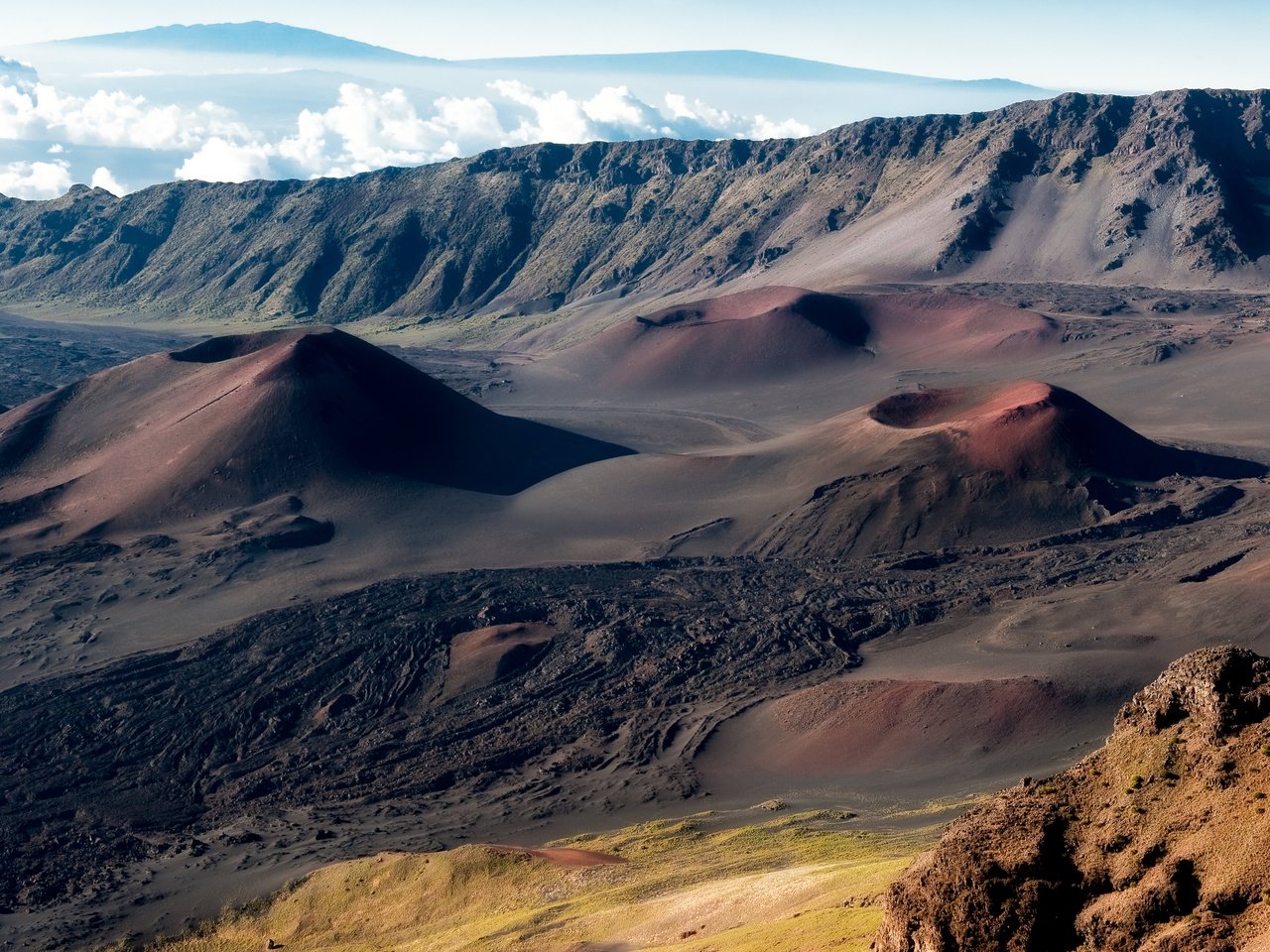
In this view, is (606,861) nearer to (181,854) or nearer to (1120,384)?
(181,854)

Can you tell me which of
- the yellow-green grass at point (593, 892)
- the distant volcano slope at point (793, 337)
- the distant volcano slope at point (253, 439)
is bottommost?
the yellow-green grass at point (593, 892)

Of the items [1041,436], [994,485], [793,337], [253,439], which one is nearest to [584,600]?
[994,485]

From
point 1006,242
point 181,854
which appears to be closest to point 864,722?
point 181,854

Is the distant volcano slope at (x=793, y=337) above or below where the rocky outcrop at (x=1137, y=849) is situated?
above

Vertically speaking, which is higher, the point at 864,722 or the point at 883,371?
the point at 883,371

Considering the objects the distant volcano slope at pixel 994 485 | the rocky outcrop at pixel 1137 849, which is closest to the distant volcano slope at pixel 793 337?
the distant volcano slope at pixel 994 485

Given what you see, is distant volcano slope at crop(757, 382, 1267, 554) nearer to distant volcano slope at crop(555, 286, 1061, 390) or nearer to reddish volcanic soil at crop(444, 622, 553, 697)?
reddish volcanic soil at crop(444, 622, 553, 697)

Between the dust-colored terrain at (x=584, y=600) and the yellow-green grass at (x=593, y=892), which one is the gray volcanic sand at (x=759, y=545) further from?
the yellow-green grass at (x=593, y=892)
